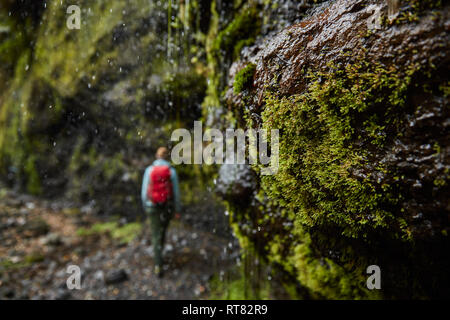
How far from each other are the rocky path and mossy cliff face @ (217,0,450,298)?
11.4 ft

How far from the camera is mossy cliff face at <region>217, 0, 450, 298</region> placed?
→ 1.33 meters

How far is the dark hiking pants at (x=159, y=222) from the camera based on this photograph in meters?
4.79

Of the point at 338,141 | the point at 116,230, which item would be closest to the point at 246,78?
the point at 338,141

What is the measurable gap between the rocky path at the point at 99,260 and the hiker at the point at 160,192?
3.16 ft

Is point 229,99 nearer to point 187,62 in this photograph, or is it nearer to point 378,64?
point 378,64

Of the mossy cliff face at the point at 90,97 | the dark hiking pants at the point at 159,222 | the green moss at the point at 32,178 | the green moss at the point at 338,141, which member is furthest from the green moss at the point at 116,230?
the green moss at the point at 338,141

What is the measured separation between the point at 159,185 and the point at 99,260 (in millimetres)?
3101

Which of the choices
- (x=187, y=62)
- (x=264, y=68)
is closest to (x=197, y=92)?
(x=187, y=62)

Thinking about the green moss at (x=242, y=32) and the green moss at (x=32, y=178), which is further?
the green moss at (x=32, y=178)

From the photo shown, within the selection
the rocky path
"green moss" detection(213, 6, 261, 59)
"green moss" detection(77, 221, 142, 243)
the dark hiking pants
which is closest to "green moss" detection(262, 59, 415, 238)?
"green moss" detection(213, 6, 261, 59)

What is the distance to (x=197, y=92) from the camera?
210 inches

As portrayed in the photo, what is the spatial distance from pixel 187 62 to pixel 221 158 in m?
2.79

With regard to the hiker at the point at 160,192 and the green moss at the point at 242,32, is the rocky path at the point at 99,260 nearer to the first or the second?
the hiker at the point at 160,192

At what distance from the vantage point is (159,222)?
4.90 m
